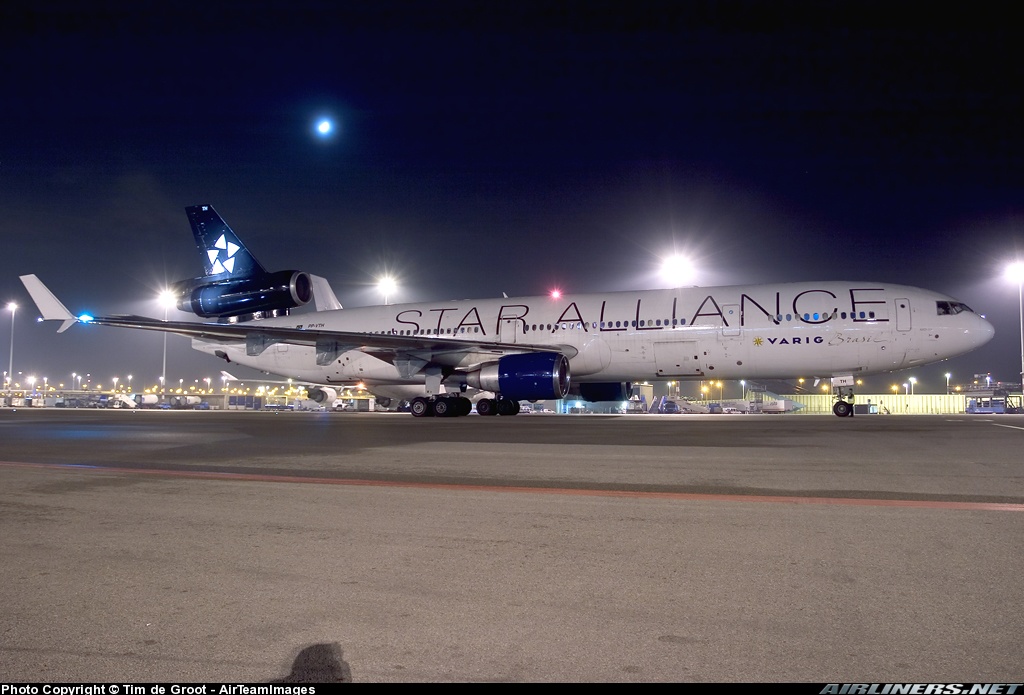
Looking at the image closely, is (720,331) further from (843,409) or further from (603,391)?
(603,391)

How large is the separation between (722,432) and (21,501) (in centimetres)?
1092

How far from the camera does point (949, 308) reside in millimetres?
17219

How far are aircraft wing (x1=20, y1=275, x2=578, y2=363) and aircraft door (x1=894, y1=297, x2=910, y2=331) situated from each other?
8.61 meters

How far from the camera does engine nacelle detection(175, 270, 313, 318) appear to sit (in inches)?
991

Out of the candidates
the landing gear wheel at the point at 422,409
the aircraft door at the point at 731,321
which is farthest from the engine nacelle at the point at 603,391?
the landing gear wheel at the point at 422,409

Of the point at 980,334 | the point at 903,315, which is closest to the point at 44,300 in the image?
the point at 903,315

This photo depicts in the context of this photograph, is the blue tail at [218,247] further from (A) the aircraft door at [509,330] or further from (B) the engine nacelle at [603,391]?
(B) the engine nacelle at [603,391]

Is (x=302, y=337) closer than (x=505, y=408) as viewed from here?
Yes

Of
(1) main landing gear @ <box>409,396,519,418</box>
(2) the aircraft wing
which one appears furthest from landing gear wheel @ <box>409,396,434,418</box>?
(2) the aircraft wing

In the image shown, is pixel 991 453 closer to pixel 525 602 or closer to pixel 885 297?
pixel 525 602

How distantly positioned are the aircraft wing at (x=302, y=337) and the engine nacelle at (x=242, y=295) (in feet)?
13.4

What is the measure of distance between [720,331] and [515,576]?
1614 centimetres

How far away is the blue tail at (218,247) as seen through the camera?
83.6ft

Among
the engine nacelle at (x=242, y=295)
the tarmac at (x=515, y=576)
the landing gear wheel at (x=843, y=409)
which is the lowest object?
the tarmac at (x=515, y=576)
